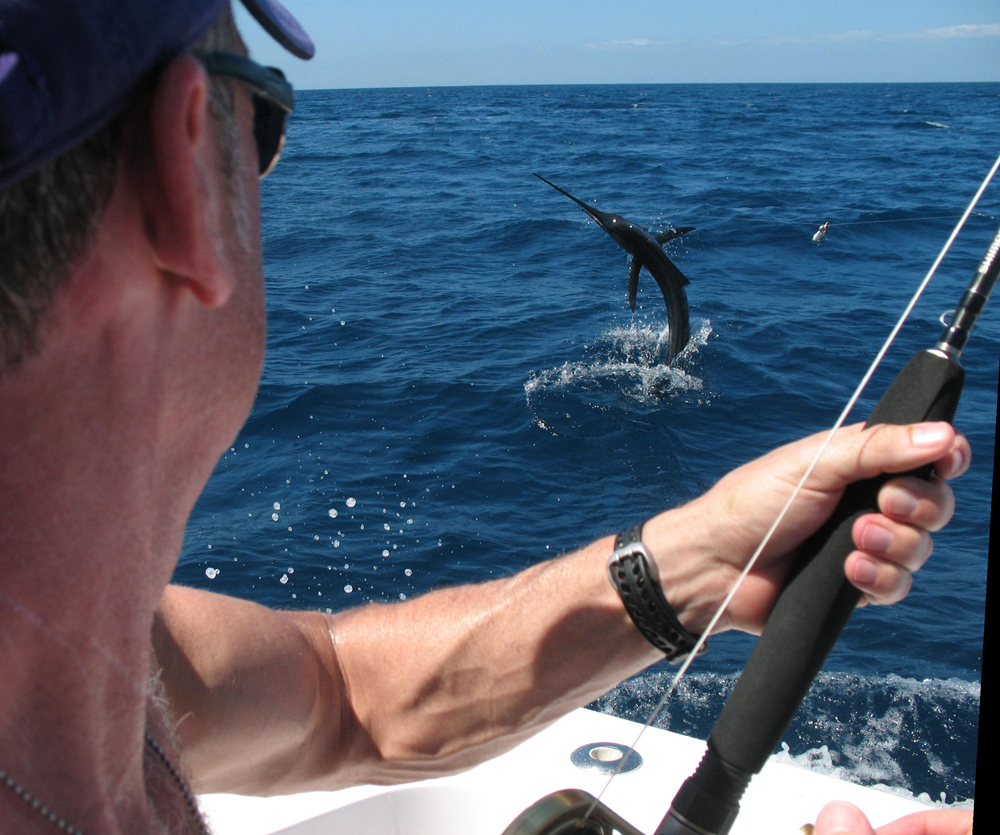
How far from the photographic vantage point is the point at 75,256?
29.0 inches

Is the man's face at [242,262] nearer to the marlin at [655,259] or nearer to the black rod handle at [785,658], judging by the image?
the black rod handle at [785,658]

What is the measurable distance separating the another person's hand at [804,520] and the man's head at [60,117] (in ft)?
3.36

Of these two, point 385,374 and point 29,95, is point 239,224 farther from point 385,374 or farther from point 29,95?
point 385,374

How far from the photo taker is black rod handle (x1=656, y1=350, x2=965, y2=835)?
132 centimetres

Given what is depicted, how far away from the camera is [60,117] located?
2.23 feet

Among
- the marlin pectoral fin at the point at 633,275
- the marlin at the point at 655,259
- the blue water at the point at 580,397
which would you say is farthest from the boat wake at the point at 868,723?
the marlin pectoral fin at the point at 633,275

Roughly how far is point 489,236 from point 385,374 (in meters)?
7.74

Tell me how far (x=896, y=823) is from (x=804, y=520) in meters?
0.45

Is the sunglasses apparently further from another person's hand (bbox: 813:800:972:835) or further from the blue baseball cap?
another person's hand (bbox: 813:800:972:835)

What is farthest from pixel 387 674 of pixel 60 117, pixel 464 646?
pixel 60 117

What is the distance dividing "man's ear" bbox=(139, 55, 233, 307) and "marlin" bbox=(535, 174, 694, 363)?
20.0 feet

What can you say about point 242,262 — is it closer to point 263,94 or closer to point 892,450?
point 263,94

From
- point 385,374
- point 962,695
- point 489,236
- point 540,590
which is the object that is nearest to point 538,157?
point 489,236

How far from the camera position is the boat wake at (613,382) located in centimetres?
873
